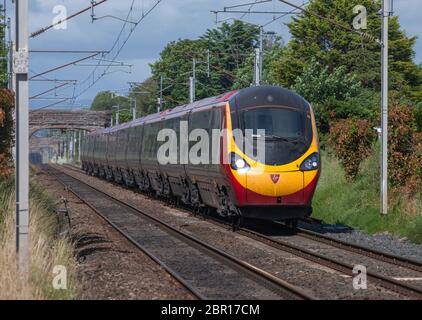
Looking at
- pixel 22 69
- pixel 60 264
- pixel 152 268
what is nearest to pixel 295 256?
pixel 152 268

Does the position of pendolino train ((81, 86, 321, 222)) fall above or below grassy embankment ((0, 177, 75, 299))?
above

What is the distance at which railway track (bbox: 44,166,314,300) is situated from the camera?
11375 millimetres

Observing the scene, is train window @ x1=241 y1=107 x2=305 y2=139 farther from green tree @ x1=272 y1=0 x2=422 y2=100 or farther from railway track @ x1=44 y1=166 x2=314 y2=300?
green tree @ x1=272 y1=0 x2=422 y2=100

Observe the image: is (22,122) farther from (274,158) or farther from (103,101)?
(103,101)

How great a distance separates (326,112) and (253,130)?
681 inches

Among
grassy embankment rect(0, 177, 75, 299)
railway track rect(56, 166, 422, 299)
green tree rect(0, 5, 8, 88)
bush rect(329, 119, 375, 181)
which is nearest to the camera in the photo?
grassy embankment rect(0, 177, 75, 299)

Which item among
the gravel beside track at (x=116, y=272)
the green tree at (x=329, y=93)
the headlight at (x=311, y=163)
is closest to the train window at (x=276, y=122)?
the headlight at (x=311, y=163)

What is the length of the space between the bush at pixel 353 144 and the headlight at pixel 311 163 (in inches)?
275

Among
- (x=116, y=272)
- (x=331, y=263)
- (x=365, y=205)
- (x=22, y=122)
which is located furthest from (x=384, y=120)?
(x=22, y=122)

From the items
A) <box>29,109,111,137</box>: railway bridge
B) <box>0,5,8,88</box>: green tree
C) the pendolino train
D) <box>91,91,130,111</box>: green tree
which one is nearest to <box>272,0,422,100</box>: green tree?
<box>0,5,8,88</box>: green tree

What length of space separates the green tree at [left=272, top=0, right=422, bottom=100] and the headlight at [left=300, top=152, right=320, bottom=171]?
107ft
